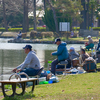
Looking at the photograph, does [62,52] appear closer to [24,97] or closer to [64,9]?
[24,97]

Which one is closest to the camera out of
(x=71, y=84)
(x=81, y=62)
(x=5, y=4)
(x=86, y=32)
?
(x=71, y=84)

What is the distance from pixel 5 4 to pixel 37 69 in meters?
57.6

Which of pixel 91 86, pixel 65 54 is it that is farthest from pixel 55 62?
pixel 91 86

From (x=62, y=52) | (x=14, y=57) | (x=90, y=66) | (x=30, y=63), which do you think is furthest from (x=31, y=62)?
(x=14, y=57)

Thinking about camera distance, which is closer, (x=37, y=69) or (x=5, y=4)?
(x=37, y=69)

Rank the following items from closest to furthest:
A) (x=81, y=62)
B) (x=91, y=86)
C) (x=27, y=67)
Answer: (x=91, y=86)
(x=27, y=67)
(x=81, y=62)

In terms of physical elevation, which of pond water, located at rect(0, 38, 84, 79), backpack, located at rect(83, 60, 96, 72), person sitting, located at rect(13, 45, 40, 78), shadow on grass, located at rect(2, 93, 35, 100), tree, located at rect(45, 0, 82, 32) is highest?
tree, located at rect(45, 0, 82, 32)

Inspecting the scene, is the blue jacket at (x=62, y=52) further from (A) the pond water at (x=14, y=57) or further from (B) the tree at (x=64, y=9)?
(B) the tree at (x=64, y=9)

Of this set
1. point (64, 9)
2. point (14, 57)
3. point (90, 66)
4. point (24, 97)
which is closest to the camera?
point (24, 97)

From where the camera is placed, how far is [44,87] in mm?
8789

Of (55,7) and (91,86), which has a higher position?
(55,7)

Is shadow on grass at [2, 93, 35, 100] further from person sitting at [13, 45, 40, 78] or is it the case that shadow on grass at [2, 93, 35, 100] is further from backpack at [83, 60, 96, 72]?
backpack at [83, 60, 96, 72]

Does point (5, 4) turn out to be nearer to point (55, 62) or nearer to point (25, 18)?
point (25, 18)

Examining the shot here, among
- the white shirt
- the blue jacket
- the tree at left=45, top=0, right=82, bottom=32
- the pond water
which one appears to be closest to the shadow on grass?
A: the white shirt
